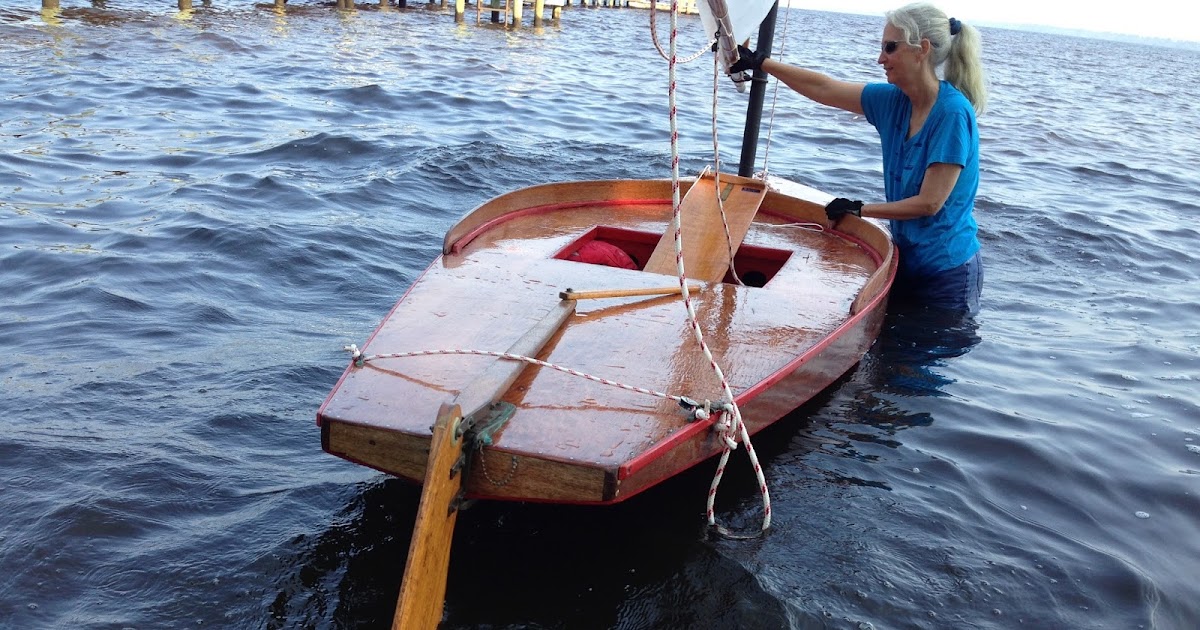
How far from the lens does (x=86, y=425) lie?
4090 mm

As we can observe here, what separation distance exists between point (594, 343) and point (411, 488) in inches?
36.9

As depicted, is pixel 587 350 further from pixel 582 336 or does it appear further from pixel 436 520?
pixel 436 520

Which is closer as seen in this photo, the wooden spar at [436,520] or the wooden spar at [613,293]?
the wooden spar at [436,520]

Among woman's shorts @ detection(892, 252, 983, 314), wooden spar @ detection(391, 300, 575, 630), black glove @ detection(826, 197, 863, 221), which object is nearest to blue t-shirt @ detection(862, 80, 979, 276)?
woman's shorts @ detection(892, 252, 983, 314)

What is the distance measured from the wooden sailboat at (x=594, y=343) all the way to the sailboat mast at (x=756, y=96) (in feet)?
0.93

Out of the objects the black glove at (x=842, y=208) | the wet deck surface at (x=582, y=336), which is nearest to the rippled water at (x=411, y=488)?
the wet deck surface at (x=582, y=336)

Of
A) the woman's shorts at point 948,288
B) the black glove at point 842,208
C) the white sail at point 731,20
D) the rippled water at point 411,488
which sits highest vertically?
the white sail at point 731,20

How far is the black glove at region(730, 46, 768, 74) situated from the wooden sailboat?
69 cm

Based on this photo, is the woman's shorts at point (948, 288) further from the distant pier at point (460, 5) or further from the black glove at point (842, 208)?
the distant pier at point (460, 5)

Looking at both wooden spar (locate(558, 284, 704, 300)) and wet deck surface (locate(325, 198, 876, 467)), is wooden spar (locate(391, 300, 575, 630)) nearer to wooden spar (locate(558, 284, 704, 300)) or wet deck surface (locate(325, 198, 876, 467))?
wet deck surface (locate(325, 198, 876, 467))

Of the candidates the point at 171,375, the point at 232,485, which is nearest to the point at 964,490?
the point at 232,485

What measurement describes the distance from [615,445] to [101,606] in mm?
1733

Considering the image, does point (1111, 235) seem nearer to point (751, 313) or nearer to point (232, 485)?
point (751, 313)

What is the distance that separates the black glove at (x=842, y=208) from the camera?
520cm
